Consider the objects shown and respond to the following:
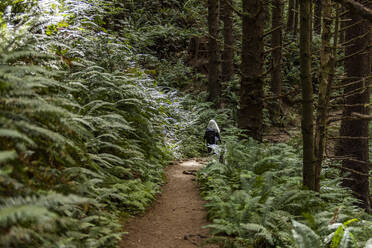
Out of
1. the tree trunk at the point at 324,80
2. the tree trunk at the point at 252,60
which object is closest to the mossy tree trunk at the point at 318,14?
the tree trunk at the point at 324,80

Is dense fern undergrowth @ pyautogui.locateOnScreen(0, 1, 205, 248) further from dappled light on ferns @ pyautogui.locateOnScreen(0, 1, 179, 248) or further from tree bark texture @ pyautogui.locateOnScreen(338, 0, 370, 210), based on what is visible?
tree bark texture @ pyautogui.locateOnScreen(338, 0, 370, 210)

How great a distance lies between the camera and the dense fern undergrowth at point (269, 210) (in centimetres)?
319

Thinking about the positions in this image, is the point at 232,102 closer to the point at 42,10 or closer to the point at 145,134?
the point at 145,134

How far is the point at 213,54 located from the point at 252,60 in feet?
24.1

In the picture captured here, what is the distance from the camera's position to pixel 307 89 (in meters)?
4.00

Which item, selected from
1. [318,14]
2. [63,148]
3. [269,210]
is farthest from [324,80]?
[318,14]

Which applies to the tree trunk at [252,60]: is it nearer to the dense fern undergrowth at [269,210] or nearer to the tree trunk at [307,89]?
the dense fern undergrowth at [269,210]

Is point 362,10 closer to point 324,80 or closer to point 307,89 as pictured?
point 307,89

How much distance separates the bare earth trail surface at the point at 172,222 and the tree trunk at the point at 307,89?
1579mm

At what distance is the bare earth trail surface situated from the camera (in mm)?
3490

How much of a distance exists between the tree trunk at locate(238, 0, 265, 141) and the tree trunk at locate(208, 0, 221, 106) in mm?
6297

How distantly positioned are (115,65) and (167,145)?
257 cm

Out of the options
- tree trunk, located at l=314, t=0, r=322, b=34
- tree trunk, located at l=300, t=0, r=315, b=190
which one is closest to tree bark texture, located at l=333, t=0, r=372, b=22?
tree trunk, located at l=300, t=0, r=315, b=190

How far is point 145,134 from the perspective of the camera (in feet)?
20.1
